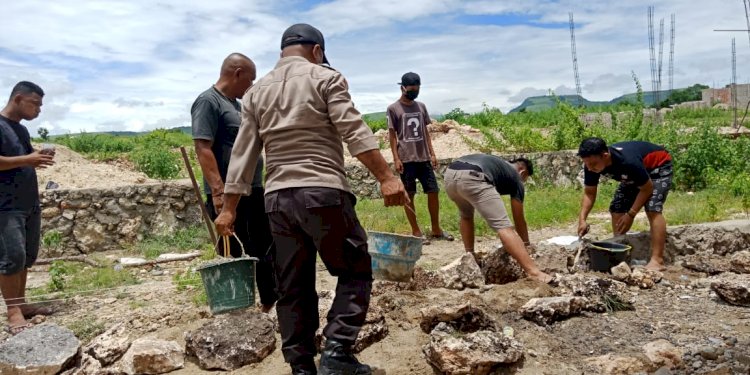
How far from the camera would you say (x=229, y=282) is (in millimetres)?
3945

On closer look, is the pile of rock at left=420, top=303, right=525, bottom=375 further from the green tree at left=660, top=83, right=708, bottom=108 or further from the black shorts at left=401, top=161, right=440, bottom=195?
the green tree at left=660, top=83, right=708, bottom=108

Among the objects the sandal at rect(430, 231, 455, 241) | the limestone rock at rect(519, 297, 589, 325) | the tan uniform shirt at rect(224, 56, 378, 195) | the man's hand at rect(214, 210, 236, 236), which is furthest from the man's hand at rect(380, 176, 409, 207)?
the sandal at rect(430, 231, 455, 241)

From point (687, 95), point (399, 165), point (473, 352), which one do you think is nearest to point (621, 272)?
point (473, 352)

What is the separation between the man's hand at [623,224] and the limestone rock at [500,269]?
141 cm

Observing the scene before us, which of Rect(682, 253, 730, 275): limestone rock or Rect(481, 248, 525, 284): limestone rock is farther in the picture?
Rect(682, 253, 730, 275): limestone rock

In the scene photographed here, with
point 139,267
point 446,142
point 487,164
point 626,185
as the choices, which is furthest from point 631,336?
point 446,142

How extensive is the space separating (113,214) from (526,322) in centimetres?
577

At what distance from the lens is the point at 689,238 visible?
596 cm

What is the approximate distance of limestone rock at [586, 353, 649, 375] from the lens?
3291mm

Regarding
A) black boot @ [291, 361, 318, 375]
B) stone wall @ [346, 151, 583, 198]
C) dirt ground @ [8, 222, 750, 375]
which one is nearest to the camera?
black boot @ [291, 361, 318, 375]

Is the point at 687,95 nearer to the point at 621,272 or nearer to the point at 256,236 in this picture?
the point at 621,272

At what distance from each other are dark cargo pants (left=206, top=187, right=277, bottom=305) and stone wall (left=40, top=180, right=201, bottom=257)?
162 inches

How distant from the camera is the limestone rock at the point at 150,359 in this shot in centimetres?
381

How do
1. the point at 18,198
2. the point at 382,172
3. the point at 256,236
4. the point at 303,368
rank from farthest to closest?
the point at 18,198, the point at 256,236, the point at 303,368, the point at 382,172
